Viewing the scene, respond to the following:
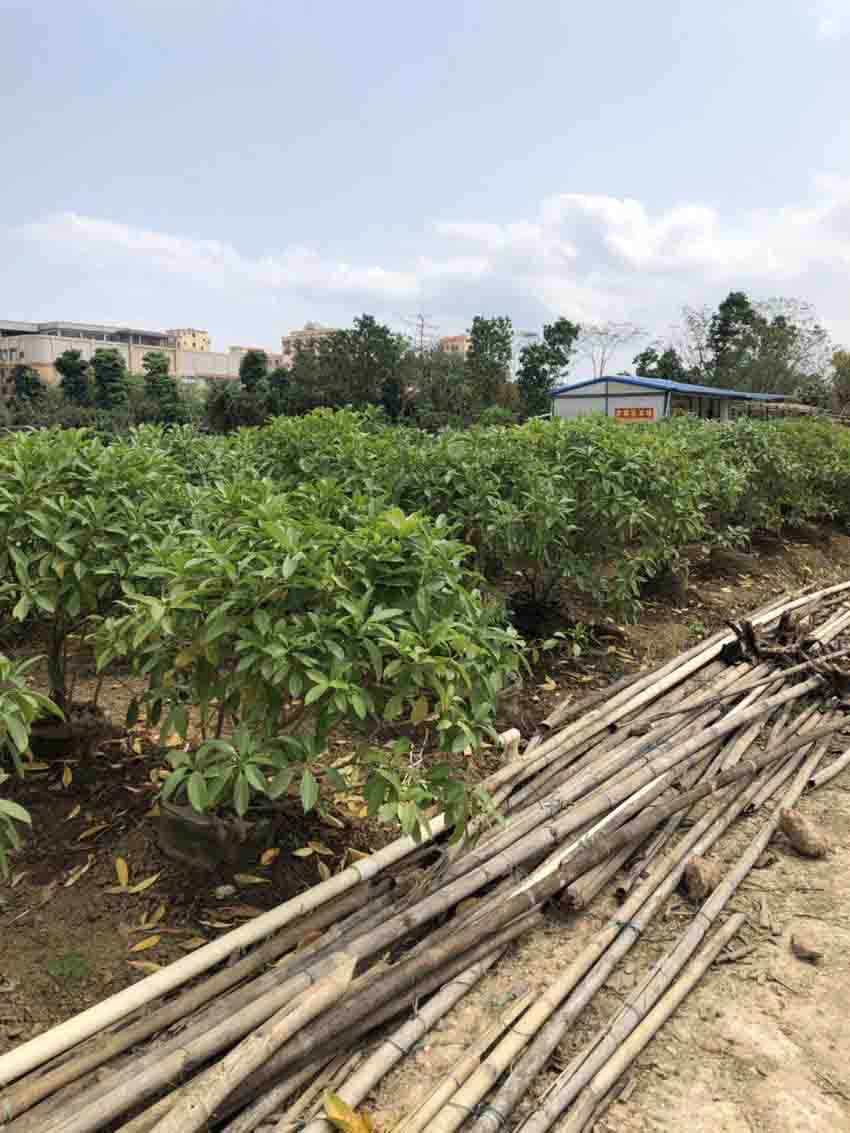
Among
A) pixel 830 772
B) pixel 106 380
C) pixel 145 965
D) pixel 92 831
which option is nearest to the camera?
pixel 145 965

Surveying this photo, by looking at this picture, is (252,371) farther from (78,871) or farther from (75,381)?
(78,871)

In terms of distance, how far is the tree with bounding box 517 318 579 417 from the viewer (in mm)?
40312

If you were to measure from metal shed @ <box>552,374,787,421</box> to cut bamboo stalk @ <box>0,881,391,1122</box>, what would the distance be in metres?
23.5

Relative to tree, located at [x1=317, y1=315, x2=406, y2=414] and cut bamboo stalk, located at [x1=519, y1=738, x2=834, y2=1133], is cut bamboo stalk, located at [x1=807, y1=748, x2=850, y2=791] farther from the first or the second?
tree, located at [x1=317, y1=315, x2=406, y2=414]

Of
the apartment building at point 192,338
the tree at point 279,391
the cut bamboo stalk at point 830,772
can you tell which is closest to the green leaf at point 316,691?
the cut bamboo stalk at point 830,772

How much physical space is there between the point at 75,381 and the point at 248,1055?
4287 cm

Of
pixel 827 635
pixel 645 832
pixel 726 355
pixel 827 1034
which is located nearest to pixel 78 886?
pixel 645 832

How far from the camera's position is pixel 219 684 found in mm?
2223

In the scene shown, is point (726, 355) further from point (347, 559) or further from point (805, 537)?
point (347, 559)

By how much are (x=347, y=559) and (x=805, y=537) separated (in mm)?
7939

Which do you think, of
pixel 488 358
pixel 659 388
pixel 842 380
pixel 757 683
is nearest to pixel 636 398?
pixel 659 388

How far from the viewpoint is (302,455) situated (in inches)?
183

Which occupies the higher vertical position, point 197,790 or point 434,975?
point 197,790

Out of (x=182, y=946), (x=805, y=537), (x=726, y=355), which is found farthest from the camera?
(x=726, y=355)
